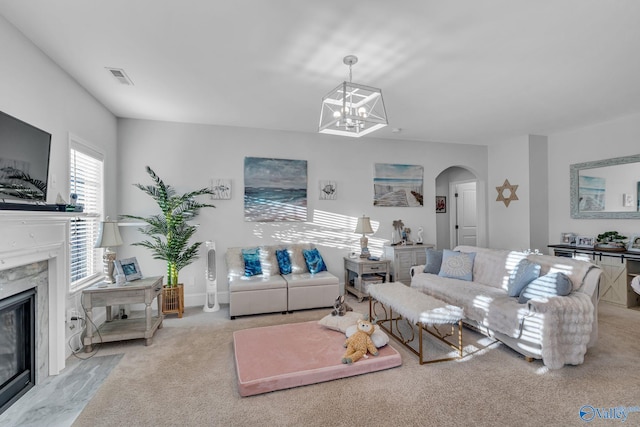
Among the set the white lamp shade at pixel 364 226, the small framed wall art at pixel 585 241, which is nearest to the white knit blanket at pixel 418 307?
the white lamp shade at pixel 364 226

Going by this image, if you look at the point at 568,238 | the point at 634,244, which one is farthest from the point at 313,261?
the point at 634,244

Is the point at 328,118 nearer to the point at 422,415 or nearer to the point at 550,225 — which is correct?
the point at 422,415

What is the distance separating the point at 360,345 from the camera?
8.95 ft

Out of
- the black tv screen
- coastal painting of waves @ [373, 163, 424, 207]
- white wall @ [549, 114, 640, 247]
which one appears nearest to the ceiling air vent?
the black tv screen

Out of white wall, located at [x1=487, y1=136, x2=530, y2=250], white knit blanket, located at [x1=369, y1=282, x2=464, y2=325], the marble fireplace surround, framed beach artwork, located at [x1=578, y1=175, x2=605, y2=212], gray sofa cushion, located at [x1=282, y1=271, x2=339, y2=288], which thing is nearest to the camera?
the marble fireplace surround

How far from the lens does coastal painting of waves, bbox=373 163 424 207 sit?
5680 millimetres

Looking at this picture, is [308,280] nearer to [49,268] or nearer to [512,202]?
[49,268]

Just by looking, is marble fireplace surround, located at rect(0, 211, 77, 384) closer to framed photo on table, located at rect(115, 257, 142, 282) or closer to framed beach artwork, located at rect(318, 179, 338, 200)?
framed photo on table, located at rect(115, 257, 142, 282)

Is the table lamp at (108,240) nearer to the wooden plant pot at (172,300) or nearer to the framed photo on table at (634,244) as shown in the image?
the wooden plant pot at (172,300)

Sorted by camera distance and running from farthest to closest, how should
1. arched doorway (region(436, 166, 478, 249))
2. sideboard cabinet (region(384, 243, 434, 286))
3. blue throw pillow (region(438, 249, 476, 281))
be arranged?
arched doorway (region(436, 166, 478, 249)) → sideboard cabinet (region(384, 243, 434, 286)) → blue throw pillow (region(438, 249, 476, 281))

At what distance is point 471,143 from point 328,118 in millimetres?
3488

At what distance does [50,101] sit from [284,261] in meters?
3.17

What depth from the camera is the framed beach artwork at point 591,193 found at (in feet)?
16.0

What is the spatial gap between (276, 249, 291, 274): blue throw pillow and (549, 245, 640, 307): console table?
430cm
